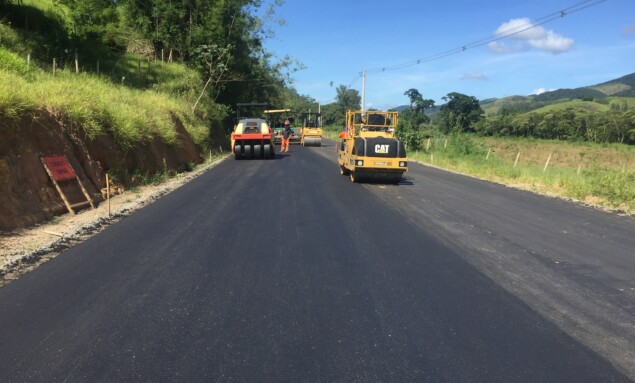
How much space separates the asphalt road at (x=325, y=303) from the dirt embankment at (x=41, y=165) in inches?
61.9

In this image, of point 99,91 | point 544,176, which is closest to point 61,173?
point 99,91

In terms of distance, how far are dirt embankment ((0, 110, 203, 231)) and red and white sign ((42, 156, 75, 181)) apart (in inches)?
5.2

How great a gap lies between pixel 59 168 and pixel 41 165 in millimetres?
439

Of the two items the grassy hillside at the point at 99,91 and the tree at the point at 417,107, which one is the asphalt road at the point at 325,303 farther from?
the tree at the point at 417,107

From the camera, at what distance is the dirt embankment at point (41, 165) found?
7840 millimetres

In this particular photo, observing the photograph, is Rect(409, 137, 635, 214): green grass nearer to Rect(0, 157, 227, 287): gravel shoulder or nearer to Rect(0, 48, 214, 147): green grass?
Rect(0, 157, 227, 287): gravel shoulder

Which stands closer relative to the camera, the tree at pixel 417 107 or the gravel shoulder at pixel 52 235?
the gravel shoulder at pixel 52 235

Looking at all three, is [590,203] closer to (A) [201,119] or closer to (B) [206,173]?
(B) [206,173]

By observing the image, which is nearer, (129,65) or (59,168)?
(59,168)

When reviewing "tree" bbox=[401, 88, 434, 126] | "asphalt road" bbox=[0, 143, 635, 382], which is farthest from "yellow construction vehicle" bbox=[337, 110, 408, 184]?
"tree" bbox=[401, 88, 434, 126]

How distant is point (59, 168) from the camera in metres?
9.41

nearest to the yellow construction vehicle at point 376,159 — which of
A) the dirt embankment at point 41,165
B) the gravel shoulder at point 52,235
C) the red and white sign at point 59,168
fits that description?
the gravel shoulder at point 52,235

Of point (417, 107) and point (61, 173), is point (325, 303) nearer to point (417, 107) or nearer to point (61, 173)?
point (61, 173)

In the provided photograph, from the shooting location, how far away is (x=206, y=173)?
17.5 metres
